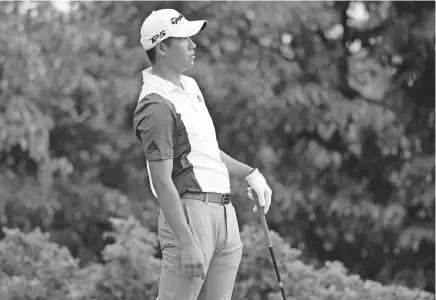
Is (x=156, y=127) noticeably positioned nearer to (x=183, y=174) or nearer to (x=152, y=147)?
(x=152, y=147)

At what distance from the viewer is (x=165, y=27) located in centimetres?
332

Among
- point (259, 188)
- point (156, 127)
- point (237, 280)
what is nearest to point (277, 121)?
point (237, 280)

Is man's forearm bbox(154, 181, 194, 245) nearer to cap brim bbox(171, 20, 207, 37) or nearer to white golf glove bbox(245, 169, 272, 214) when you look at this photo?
white golf glove bbox(245, 169, 272, 214)

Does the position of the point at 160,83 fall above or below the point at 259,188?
above

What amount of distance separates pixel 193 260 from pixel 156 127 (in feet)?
1.61

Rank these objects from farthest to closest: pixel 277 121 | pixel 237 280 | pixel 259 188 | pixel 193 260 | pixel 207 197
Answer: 1. pixel 277 121
2. pixel 237 280
3. pixel 259 188
4. pixel 207 197
5. pixel 193 260

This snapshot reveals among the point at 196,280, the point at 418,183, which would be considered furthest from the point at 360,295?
the point at 418,183

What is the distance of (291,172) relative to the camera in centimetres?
1044

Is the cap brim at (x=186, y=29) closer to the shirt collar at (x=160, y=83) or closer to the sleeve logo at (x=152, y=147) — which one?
the shirt collar at (x=160, y=83)

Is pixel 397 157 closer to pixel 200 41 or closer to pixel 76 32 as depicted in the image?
pixel 200 41

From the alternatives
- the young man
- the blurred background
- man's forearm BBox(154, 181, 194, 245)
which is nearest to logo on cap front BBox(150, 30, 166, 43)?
the young man

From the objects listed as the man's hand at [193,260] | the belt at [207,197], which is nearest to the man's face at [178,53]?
the belt at [207,197]

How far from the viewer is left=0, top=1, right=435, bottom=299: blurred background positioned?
973 centimetres

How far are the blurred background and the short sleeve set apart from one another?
6098 mm
